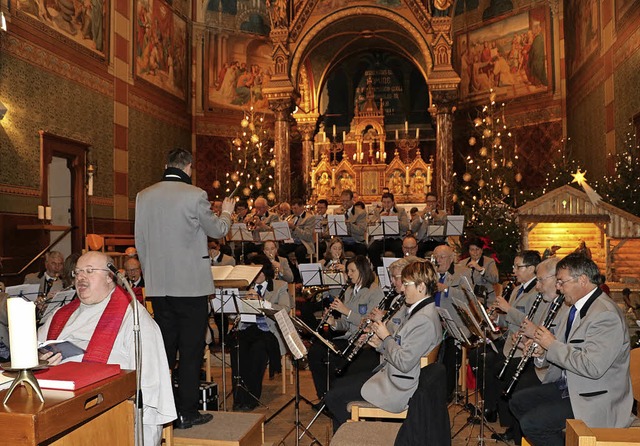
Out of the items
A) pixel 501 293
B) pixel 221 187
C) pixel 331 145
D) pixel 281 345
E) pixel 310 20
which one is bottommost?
pixel 281 345

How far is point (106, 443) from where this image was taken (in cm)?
299

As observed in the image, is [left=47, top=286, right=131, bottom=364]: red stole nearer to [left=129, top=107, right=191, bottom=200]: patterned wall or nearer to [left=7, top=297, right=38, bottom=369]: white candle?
[left=7, top=297, right=38, bottom=369]: white candle

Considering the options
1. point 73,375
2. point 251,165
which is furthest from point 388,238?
point 73,375

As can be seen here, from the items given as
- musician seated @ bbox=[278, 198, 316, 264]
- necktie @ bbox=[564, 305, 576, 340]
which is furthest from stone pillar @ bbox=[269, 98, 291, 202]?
necktie @ bbox=[564, 305, 576, 340]

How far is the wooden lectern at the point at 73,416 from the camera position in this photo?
219cm

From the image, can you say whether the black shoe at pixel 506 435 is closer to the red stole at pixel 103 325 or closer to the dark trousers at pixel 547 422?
the dark trousers at pixel 547 422

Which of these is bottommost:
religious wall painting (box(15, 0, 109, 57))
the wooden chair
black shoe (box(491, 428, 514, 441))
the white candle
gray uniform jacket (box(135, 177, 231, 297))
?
black shoe (box(491, 428, 514, 441))

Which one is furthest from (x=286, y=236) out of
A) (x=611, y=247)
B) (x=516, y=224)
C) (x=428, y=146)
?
(x=428, y=146)

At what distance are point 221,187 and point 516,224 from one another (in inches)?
371

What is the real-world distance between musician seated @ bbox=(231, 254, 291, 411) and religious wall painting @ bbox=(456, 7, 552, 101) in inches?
479

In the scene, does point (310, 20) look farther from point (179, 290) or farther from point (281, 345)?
point (179, 290)

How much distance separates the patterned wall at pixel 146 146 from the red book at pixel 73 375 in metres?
13.1

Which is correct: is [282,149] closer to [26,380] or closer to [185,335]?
[185,335]

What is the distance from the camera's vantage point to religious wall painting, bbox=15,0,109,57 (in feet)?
37.6
